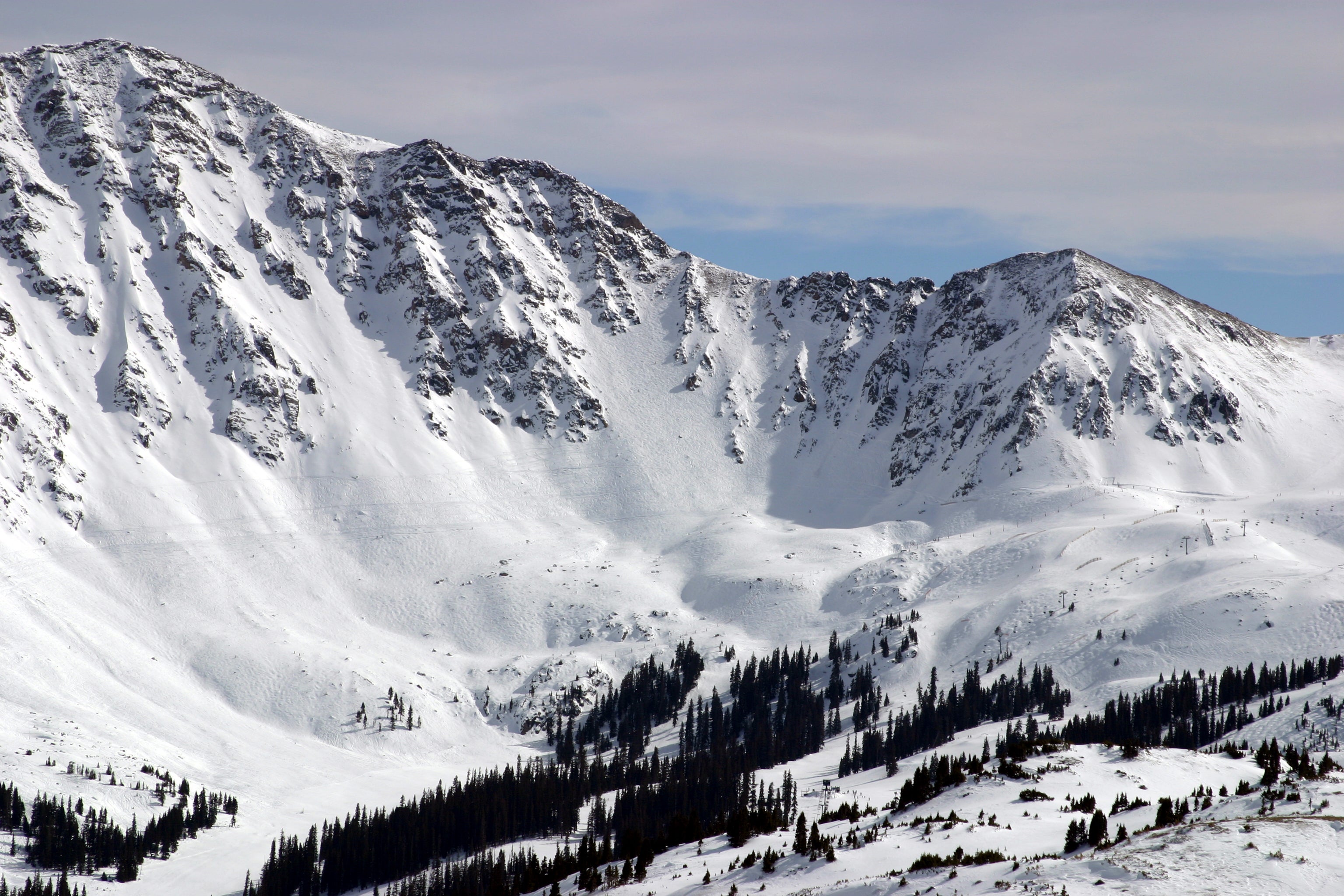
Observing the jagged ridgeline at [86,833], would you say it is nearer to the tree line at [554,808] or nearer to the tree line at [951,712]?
the tree line at [554,808]

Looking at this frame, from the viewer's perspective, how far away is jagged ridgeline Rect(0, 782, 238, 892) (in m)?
137

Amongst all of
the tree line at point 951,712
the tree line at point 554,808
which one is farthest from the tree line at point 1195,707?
the tree line at point 554,808

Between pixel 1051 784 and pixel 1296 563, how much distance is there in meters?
142

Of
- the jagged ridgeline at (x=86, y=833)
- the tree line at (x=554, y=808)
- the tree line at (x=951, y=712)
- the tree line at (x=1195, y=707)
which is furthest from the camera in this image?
the tree line at (x=951, y=712)

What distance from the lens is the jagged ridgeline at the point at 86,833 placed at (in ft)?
449

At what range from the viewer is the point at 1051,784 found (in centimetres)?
7856

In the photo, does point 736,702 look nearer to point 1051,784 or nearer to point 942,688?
point 942,688

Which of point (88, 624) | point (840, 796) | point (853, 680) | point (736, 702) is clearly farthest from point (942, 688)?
point (88, 624)

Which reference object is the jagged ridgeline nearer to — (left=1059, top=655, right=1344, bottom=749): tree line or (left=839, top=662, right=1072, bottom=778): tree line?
(left=839, top=662, right=1072, bottom=778): tree line

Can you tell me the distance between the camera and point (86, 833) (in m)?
141

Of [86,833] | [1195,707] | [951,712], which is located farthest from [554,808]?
[1195,707]

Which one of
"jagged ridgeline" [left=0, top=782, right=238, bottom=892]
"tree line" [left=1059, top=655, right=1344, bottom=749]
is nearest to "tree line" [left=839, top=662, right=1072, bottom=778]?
"tree line" [left=1059, top=655, right=1344, bottom=749]

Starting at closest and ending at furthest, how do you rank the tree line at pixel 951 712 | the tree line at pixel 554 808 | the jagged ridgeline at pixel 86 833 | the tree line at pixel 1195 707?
1. the tree line at pixel 554 808
2. the jagged ridgeline at pixel 86 833
3. the tree line at pixel 1195 707
4. the tree line at pixel 951 712

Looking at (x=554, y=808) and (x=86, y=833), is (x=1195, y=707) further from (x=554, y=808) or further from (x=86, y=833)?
(x=86, y=833)
